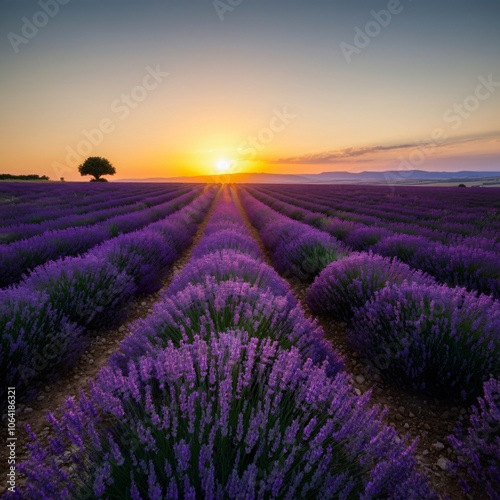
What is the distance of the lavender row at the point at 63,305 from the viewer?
2.47 m

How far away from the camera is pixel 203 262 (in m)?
3.62

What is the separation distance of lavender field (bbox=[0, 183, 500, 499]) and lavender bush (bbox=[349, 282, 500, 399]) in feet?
0.05

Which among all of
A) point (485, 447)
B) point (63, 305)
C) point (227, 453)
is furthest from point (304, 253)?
point (227, 453)

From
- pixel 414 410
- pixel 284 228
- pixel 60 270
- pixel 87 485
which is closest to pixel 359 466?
pixel 87 485

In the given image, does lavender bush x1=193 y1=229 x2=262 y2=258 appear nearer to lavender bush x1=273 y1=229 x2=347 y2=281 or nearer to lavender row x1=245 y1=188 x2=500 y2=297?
lavender bush x1=273 y1=229 x2=347 y2=281

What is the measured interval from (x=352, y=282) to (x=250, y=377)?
8.26 feet

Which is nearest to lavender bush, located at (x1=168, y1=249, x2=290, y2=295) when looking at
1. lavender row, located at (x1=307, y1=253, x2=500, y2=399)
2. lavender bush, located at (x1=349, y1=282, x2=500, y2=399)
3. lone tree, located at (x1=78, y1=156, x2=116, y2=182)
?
lavender row, located at (x1=307, y1=253, x2=500, y2=399)

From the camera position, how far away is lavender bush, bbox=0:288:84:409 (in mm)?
2359

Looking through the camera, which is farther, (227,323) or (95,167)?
(95,167)

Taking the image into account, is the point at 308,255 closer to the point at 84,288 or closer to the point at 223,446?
the point at 84,288

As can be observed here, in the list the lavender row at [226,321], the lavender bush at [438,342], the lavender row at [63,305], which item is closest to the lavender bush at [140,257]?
the lavender row at [63,305]

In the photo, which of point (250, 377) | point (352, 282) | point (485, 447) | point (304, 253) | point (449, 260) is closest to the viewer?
point (250, 377)

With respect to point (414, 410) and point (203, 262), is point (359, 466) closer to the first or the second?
point (414, 410)

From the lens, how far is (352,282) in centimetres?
370
